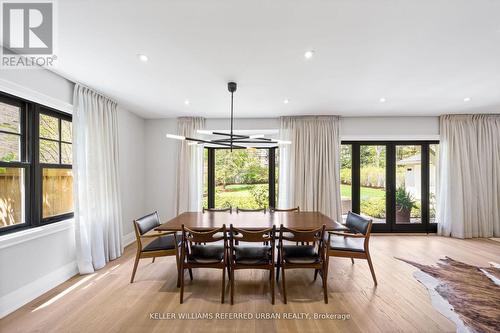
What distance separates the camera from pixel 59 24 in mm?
1695

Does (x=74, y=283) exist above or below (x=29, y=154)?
below

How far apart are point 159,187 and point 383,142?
4.93 metres

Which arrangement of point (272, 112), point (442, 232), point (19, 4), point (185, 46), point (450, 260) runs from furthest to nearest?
point (442, 232)
point (272, 112)
point (450, 260)
point (185, 46)
point (19, 4)

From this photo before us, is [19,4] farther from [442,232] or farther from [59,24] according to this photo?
[442,232]

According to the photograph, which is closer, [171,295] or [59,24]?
[59,24]

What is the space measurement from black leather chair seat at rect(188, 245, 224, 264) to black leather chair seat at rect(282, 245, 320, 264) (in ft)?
2.34

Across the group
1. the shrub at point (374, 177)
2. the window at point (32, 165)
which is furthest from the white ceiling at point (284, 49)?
the shrub at point (374, 177)

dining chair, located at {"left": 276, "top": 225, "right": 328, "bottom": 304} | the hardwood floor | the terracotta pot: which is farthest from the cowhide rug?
the terracotta pot

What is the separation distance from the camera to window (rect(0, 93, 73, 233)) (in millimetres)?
2193

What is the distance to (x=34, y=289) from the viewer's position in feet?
7.50

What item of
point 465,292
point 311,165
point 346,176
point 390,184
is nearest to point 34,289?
point 311,165

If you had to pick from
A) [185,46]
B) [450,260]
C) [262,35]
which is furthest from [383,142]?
[185,46]

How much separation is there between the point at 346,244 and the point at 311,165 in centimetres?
189

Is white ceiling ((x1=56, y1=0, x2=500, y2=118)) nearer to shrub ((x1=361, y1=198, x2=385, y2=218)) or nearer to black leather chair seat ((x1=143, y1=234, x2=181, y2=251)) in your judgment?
black leather chair seat ((x1=143, y1=234, x2=181, y2=251))
